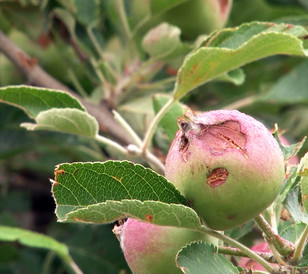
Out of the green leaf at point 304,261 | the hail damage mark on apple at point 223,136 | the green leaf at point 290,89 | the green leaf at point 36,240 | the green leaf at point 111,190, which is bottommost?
the green leaf at point 290,89

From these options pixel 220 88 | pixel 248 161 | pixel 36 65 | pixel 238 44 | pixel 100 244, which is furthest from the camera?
pixel 220 88

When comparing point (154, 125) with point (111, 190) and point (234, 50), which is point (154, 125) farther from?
point (111, 190)

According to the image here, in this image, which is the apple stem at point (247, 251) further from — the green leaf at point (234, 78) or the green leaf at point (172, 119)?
the green leaf at point (234, 78)

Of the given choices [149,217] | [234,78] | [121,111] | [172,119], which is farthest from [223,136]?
[121,111]

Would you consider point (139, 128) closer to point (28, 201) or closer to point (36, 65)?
point (36, 65)

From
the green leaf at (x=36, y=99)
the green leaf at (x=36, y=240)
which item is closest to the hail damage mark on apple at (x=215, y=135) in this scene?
the green leaf at (x=36, y=99)

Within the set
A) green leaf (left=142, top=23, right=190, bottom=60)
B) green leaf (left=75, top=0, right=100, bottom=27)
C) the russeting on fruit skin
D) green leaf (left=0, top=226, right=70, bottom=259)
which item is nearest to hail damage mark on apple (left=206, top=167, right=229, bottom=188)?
the russeting on fruit skin

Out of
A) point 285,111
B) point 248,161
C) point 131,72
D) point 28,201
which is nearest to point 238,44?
point 248,161
